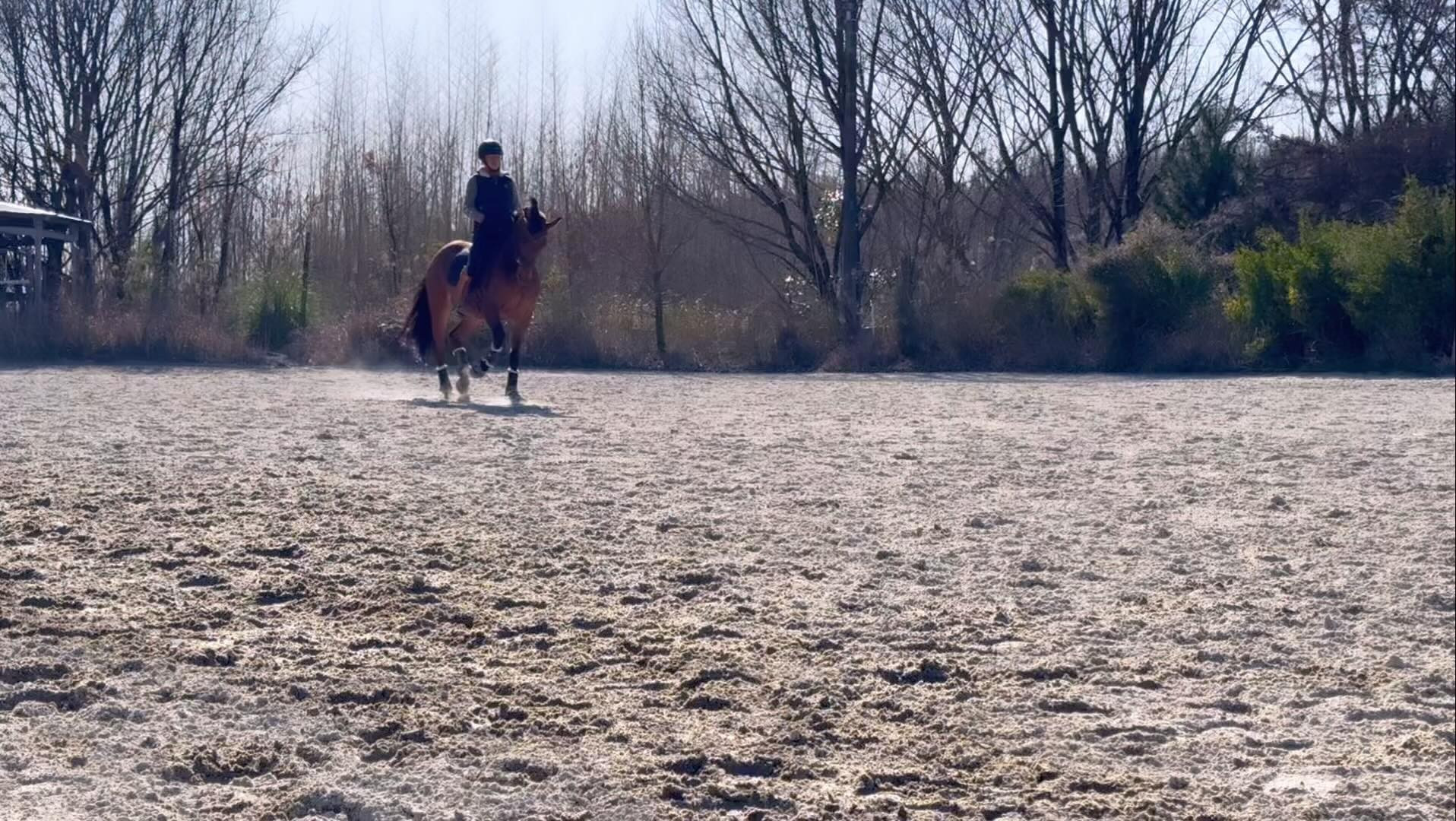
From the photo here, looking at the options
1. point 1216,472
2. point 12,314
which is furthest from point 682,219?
point 1216,472

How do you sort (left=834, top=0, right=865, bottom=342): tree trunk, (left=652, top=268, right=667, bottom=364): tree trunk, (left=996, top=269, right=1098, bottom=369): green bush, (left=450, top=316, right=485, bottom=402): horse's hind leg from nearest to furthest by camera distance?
(left=450, top=316, right=485, bottom=402): horse's hind leg < (left=996, top=269, right=1098, bottom=369): green bush < (left=652, top=268, right=667, bottom=364): tree trunk < (left=834, top=0, right=865, bottom=342): tree trunk

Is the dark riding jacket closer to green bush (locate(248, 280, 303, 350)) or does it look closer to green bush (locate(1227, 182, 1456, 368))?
green bush (locate(1227, 182, 1456, 368))

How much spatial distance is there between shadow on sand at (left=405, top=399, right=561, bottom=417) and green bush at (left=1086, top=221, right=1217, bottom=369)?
27.2 ft

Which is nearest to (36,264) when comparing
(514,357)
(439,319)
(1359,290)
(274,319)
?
(274,319)

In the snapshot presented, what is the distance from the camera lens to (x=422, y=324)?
1383cm

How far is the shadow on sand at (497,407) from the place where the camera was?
1162 cm

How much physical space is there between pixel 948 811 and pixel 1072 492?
4163 mm

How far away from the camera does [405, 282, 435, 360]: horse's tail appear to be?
13805mm

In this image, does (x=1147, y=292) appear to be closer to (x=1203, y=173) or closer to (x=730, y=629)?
(x=1203, y=173)

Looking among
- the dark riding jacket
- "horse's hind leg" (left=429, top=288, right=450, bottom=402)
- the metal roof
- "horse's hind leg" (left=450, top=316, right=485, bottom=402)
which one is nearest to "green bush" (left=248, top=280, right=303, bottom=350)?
the metal roof

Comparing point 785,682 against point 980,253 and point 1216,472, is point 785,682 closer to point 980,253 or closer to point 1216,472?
point 1216,472

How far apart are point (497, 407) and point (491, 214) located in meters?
1.57

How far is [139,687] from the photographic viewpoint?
13.5ft

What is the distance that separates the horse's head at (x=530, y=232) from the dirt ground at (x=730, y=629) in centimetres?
371
